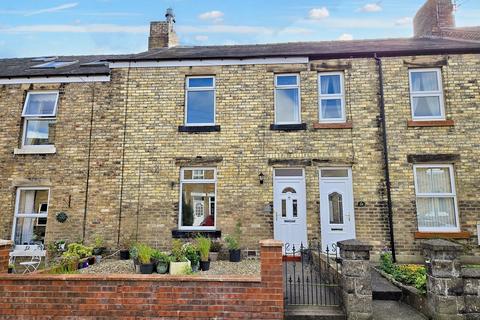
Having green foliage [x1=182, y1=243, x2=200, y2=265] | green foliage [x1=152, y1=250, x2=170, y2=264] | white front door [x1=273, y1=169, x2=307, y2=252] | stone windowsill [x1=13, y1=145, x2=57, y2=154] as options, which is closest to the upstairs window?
stone windowsill [x1=13, y1=145, x2=57, y2=154]

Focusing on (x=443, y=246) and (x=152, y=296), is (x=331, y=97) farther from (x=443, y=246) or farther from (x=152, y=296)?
(x=152, y=296)

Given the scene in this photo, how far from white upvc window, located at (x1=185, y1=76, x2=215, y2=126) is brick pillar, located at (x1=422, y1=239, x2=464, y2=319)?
21.5 feet

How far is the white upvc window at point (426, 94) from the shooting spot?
8969mm

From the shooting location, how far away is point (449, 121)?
8656 millimetres

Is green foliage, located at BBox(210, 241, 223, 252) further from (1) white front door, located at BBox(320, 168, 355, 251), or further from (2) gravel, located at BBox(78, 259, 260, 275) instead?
(1) white front door, located at BBox(320, 168, 355, 251)

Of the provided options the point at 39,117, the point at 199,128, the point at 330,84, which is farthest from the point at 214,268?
the point at 39,117

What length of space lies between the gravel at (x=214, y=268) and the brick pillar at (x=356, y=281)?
222 centimetres

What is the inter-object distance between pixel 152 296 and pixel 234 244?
382 centimetres

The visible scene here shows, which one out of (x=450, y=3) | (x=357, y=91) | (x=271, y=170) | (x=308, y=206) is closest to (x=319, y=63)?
(x=357, y=91)

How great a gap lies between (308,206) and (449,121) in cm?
449

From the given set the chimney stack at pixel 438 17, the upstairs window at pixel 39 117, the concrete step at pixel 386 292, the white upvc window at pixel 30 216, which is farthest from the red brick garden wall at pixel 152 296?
the chimney stack at pixel 438 17

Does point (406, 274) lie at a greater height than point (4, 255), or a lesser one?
lesser

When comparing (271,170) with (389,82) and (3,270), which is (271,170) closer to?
(389,82)

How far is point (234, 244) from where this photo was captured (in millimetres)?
8320
